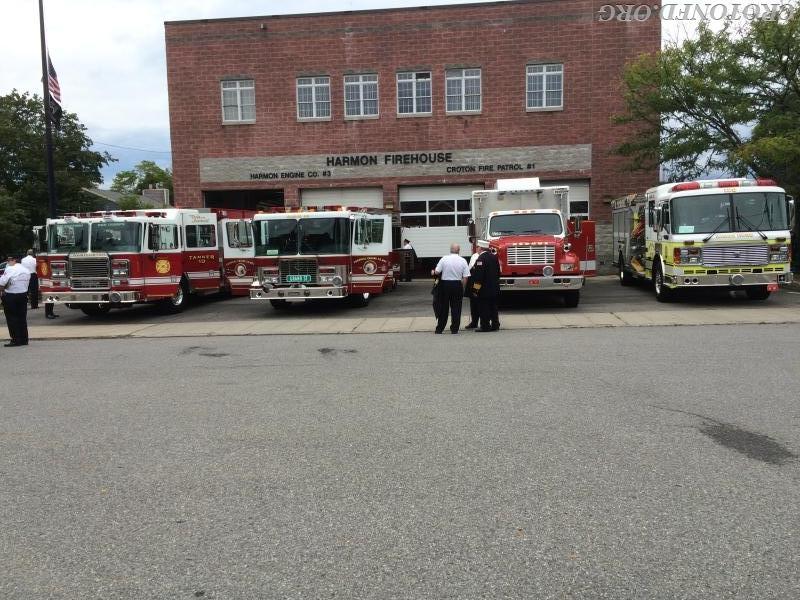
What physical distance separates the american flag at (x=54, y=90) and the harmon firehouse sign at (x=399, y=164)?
8718mm

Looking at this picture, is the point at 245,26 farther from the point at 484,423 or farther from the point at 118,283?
the point at 484,423

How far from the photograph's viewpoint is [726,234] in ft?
52.3

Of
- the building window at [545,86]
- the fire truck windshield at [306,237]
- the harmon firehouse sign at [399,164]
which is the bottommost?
the fire truck windshield at [306,237]

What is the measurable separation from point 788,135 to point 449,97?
13554 millimetres

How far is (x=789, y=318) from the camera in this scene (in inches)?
561

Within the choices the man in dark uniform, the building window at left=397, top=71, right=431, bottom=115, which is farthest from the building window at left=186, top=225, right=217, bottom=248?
the building window at left=397, top=71, right=431, bottom=115

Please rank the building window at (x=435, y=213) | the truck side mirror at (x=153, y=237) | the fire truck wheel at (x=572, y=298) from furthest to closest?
the building window at (x=435, y=213) → the truck side mirror at (x=153, y=237) → the fire truck wheel at (x=572, y=298)

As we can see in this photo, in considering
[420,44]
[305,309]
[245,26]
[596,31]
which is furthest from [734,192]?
[245,26]

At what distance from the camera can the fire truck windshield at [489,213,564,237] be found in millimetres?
16875

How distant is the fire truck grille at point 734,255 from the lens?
1584 centimetres

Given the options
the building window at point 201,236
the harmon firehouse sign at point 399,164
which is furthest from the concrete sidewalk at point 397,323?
the harmon firehouse sign at point 399,164

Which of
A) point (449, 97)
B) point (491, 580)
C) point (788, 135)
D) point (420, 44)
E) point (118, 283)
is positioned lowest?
point (491, 580)

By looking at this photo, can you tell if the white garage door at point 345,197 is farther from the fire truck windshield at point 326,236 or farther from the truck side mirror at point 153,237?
the fire truck windshield at point 326,236

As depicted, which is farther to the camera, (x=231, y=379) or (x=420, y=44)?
(x=420, y=44)
